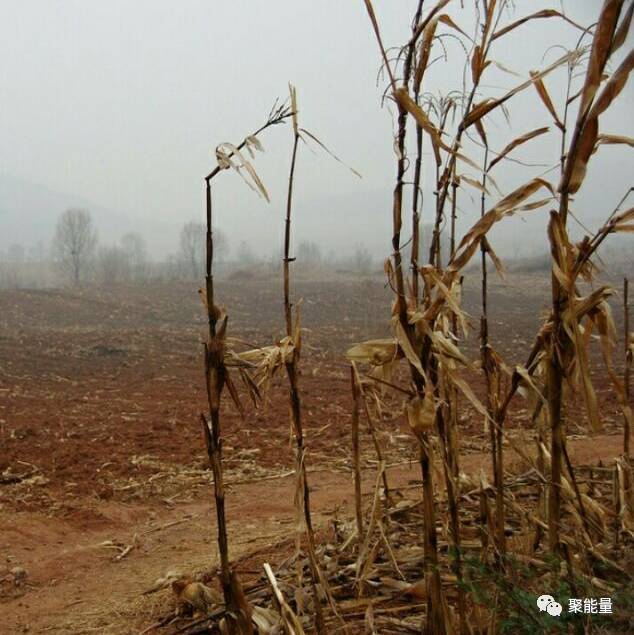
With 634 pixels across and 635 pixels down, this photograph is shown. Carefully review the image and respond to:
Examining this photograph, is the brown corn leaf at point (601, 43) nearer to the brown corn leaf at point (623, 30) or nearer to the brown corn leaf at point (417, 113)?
the brown corn leaf at point (623, 30)

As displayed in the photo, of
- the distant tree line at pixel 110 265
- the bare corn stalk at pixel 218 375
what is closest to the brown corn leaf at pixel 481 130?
the bare corn stalk at pixel 218 375

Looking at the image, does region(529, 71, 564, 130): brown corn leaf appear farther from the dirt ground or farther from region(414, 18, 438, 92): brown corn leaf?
the dirt ground

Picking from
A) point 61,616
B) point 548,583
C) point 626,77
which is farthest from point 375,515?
point 61,616

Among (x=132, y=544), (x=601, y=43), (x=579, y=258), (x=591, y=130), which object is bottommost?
(x=132, y=544)

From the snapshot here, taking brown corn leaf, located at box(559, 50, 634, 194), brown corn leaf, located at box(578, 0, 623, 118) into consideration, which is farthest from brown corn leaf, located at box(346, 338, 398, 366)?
brown corn leaf, located at box(578, 0, 623, 118)

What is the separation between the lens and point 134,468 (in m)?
6.32

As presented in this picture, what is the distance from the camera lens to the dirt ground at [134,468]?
3.61 m

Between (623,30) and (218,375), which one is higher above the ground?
(623,30)

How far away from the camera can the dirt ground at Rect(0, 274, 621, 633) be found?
3.61m

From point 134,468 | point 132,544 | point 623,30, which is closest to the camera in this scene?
point 623,30

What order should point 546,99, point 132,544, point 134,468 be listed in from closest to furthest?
point 546,99, point 132,544, point 134,468

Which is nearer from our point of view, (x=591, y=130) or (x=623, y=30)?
(x=623, y=30)

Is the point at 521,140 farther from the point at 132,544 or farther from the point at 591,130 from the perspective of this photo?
the point at 132,544

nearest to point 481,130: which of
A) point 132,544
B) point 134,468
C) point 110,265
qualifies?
point 132,544
